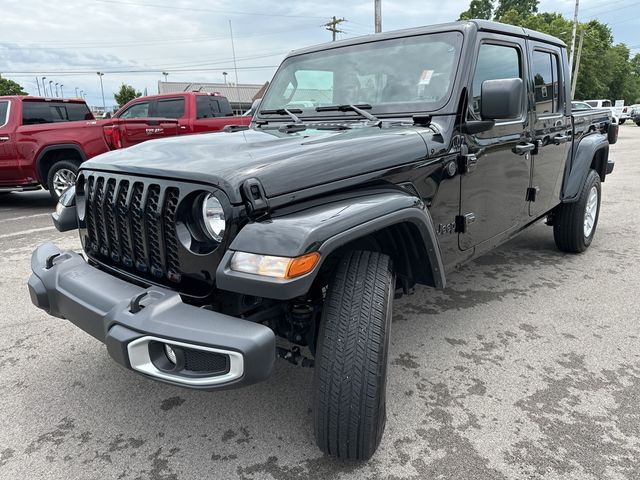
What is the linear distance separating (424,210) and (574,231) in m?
3.01

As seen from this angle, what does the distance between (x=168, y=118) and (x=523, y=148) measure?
24.4ft

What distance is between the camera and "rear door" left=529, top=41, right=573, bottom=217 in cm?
361

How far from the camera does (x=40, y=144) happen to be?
25.6 feet

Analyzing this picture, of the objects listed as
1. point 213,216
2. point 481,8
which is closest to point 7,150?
point 213,216

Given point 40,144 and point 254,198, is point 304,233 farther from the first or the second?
point 40,144

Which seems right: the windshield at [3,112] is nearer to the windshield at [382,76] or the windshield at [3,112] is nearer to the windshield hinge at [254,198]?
the windshield at [382,76]

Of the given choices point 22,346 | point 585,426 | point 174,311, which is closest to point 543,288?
point 585,426

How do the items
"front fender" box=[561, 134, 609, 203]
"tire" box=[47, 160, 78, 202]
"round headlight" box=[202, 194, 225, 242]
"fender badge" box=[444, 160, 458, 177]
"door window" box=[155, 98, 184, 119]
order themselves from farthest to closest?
"door window" box=[155, 98, 184, 119]
"tire" box=[47, 160, 78, 202]
"front fender" box=[561, 134, 609, 203]
"fender badge" box=[444, 160, 458, 177]
"round headlight" box=[202, 194, 225, 242]

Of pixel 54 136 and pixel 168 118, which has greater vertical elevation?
pixel 168 118

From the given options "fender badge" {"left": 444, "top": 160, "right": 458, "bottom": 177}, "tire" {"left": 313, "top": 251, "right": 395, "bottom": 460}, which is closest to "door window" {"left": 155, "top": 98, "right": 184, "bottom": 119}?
"fender badge" {"left": 444, "top": 160, "right": 458, "bottom": 177}

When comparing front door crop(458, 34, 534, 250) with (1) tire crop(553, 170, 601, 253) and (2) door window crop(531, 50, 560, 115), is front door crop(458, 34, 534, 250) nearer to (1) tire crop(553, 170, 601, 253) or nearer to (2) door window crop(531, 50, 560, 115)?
(2) door window crop(531, 50, 560, 115)

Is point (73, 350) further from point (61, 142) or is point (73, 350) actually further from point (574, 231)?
point (61, 142)

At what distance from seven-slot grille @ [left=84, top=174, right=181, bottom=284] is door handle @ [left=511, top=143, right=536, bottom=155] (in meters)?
2.31

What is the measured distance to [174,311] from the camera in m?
1.76
